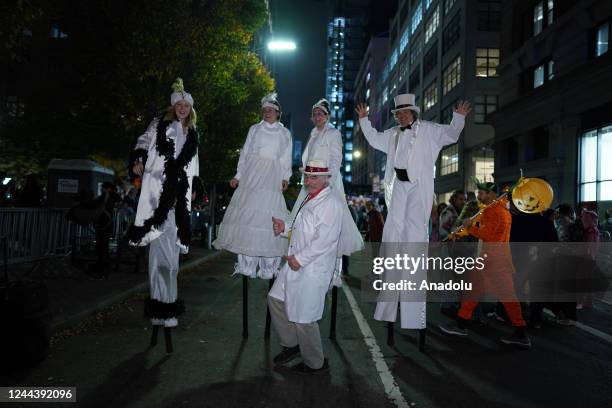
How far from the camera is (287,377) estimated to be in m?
4.37

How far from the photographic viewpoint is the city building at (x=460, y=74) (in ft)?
128

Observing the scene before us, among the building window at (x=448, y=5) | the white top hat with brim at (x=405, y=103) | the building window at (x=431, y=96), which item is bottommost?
the white top hat with brim at (x=405, y=103)

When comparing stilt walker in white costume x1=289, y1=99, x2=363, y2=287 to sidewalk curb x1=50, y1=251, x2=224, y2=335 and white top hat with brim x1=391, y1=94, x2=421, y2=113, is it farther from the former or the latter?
sidewalk curb x1=50, y1=251, x2=224, y2=335

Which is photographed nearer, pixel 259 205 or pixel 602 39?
pixel 259 205

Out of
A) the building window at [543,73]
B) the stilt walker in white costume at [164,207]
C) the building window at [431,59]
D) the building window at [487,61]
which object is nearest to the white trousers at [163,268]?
the stilt walker in white costume at [164,207]

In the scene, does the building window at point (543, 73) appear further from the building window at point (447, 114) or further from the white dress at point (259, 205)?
the white dress at point (259, 205)

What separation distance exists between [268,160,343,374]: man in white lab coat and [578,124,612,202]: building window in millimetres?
18030

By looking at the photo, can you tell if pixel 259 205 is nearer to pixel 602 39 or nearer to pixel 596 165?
pixel 596 165

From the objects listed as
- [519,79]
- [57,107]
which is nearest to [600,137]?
[519,79]

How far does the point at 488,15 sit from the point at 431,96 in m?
11.3

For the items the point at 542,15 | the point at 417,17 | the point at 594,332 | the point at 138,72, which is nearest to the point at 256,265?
the point at 594,332

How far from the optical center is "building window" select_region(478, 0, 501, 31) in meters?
39.0

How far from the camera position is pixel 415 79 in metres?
57.1

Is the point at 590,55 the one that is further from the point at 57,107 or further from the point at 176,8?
the point at 57,107
